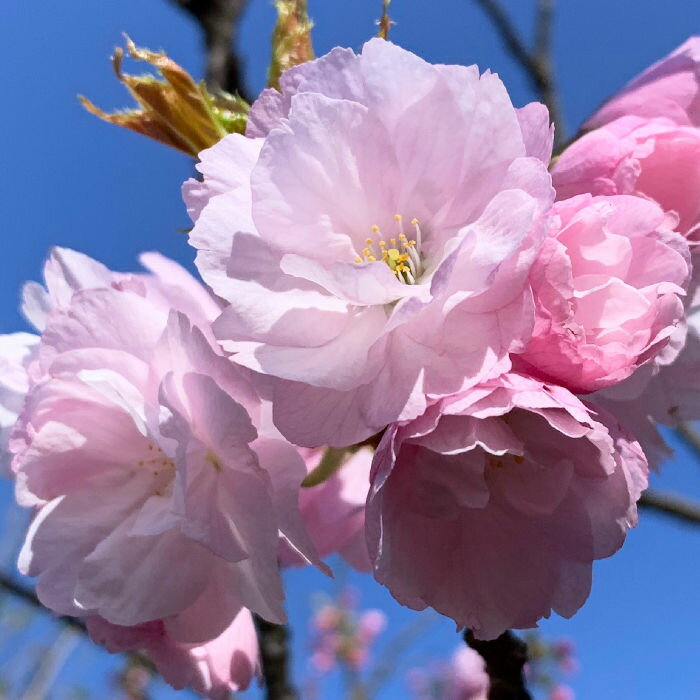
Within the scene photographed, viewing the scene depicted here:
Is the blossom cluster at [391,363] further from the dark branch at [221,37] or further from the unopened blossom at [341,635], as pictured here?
the unopened blossom at [341,635]

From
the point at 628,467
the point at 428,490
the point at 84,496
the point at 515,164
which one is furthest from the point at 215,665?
the point at 515,164

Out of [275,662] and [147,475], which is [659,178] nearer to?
[147,475]

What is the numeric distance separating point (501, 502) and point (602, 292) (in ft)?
0.77

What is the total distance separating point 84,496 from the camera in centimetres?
88

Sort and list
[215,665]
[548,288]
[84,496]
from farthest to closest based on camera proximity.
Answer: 1. [215,665]
2. [84,496]
3. [548,288]

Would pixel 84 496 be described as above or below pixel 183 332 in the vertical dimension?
below

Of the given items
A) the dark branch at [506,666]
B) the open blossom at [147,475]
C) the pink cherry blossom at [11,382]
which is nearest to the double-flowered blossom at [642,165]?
the open blossom at [147,475]

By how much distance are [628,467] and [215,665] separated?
59 cm

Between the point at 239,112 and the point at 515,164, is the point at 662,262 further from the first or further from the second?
the point at 239,112

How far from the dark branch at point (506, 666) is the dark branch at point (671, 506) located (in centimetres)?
104

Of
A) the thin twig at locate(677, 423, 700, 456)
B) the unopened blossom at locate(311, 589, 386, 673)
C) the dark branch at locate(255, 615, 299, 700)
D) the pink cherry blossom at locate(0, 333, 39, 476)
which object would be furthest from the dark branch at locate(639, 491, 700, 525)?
the unopened blossom at locate(311, 589, 386, 673)

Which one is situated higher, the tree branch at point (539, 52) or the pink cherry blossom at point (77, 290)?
the pink cherry blossom at point (77, 290)

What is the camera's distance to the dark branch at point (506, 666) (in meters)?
0.97

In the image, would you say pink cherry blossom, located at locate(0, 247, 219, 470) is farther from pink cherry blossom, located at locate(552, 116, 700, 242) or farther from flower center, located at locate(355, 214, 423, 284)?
pink cherry blossom, located at locate(552, 116, 700, 242)
